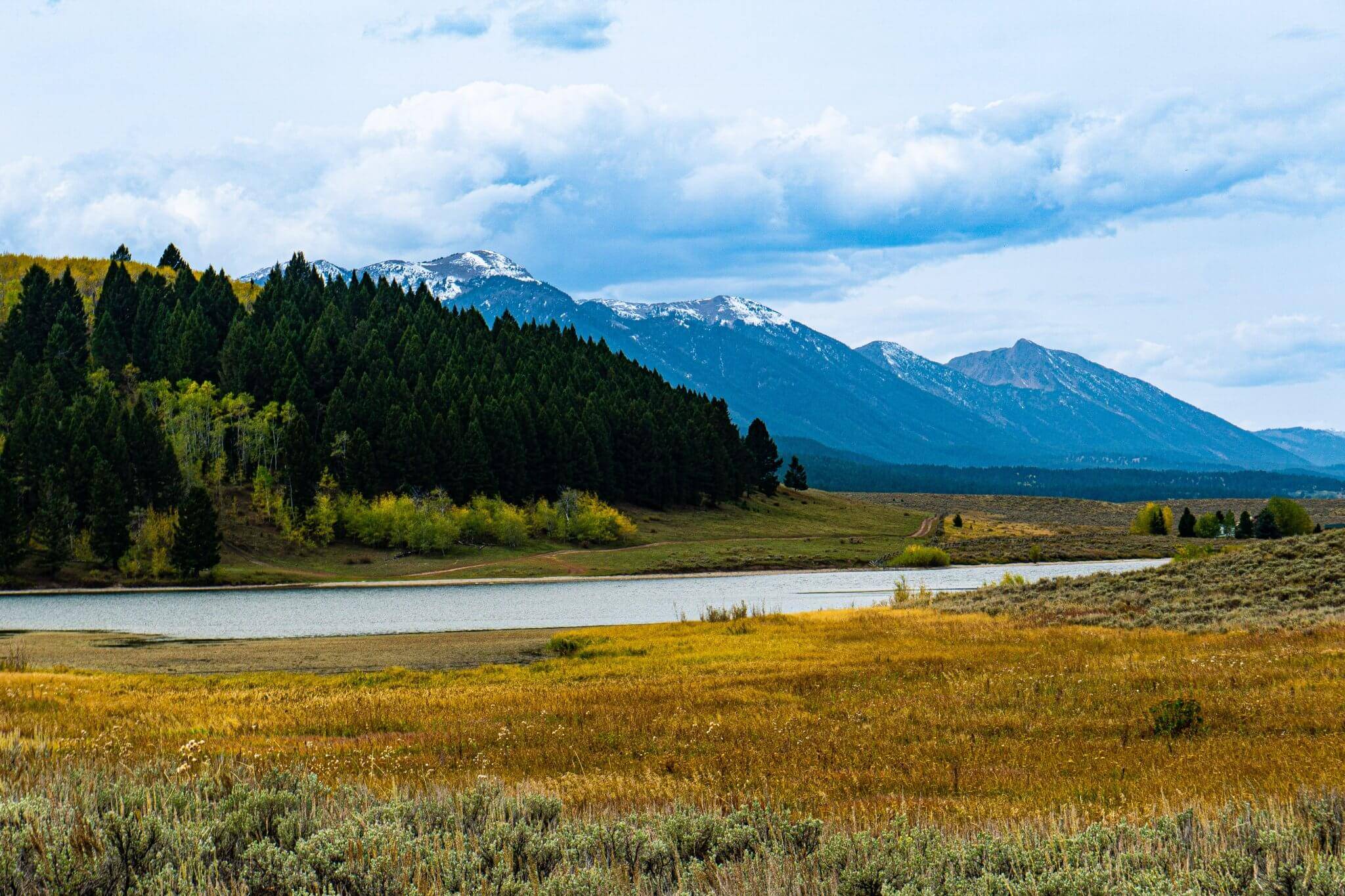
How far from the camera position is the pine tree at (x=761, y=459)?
158 meters

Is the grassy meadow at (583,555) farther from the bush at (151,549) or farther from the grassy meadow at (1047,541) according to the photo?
the grassy meadow at (1047,541)

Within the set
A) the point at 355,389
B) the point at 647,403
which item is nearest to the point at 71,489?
the point at 355,389

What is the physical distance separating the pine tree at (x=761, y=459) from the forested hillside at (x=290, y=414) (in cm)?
102

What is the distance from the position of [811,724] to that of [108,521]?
295 ft

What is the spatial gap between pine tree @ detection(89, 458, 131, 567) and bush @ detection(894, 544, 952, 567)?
72.4 m

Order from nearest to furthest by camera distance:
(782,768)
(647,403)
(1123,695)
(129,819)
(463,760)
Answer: (129,819), (782,768), (463,760), (1123,695), (647,403)

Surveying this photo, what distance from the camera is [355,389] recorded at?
5103 inches

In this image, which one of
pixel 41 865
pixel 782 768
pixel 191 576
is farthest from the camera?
pixel 191 576

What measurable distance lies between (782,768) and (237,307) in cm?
15866

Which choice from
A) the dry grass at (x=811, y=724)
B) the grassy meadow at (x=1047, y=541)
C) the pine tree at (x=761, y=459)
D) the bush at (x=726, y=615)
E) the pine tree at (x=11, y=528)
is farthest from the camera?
the pine tree at (x=761, y=459)

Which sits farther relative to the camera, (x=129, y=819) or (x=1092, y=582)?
(x=1092, y=582)

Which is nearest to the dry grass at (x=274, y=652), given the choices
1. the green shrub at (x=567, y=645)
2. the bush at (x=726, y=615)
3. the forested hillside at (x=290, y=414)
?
the green shrub at (x=567, y=645)

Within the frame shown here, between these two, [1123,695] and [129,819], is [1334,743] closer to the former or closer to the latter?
[1123,695]

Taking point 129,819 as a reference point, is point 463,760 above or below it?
below
